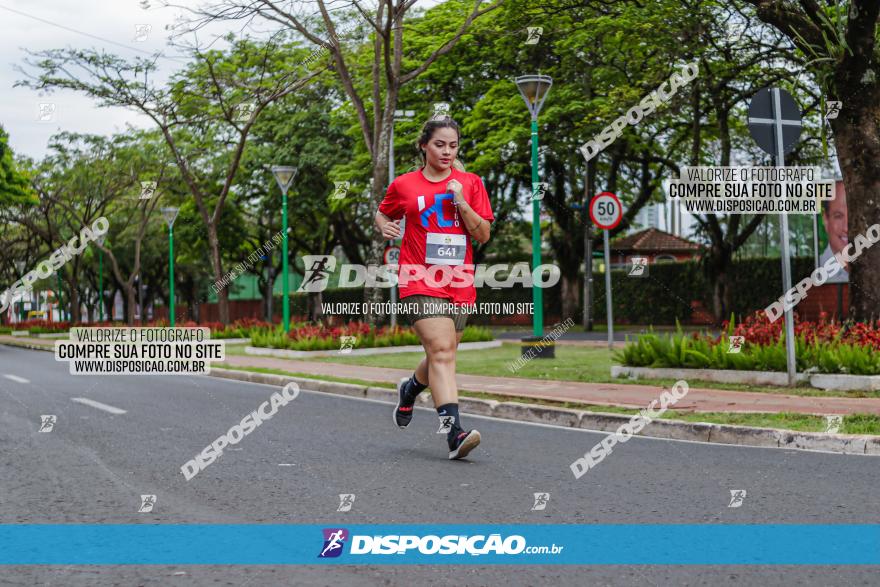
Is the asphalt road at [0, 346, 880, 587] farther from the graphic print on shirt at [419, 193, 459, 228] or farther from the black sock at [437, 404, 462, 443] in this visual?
the graphic print on shirt at [419, 193, 459, 228]

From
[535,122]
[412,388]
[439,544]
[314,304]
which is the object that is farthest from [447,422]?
[314,304]

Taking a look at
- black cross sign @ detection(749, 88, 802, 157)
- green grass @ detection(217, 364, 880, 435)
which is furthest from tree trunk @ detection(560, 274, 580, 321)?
green grass @ detection(217, 364, 880, 435)

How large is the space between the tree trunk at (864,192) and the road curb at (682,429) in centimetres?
534

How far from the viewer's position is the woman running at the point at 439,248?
6250 mm

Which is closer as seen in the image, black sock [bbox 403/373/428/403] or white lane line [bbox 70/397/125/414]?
black sock [bbox 403/373/428/403]

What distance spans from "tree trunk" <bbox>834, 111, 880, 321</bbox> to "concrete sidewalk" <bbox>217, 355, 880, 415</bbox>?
303 cm

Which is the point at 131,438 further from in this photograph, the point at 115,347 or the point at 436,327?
the point at 115,347

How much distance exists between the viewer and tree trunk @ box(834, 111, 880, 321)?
1222cm

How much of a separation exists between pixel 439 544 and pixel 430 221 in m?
2.52

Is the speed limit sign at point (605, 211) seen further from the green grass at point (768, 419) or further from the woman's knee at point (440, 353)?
the woman's knee at point (440, 353)

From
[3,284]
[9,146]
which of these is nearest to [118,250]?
[9,146]

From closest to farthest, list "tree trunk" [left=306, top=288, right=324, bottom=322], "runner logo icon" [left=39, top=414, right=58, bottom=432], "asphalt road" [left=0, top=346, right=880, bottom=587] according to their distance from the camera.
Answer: "asphalt road" [left=0, top=346, right=880, bottom=587] < "runner logo icon" [left=39, top=414, right=58, bottom=432] < "tree trunk" [left=306, top=288, right=324, bottom=322]

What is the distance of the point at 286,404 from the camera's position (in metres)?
11.0

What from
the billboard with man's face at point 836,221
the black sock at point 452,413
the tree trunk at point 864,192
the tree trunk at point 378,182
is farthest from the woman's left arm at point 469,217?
the billboard with man's face at point 836,221
